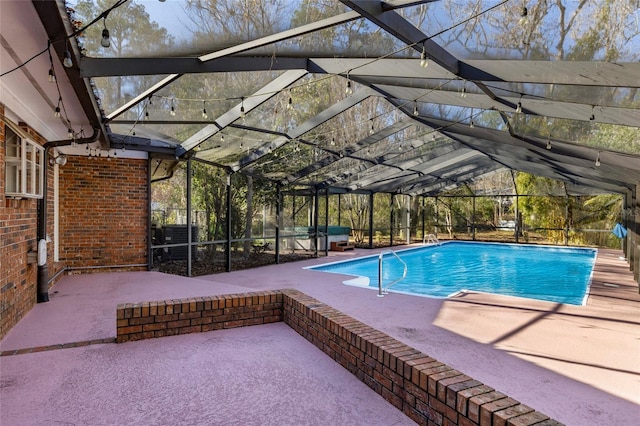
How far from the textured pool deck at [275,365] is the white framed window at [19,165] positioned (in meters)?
1.44

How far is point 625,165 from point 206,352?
7478mm

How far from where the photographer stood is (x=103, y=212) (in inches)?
288

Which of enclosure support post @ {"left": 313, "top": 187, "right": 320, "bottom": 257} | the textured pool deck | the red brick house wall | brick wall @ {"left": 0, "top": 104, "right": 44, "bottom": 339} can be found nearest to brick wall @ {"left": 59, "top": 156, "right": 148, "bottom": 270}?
the red brick house wall

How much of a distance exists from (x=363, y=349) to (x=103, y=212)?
20.6 ft

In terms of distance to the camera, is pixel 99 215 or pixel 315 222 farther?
pixel 315 222

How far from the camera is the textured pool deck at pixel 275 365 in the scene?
2.43 meters

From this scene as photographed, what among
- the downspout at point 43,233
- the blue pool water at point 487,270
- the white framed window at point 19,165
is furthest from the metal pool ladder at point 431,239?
the white framed window at point 19,165

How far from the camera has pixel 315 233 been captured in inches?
479

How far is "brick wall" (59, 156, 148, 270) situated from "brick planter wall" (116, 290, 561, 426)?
4329 mm

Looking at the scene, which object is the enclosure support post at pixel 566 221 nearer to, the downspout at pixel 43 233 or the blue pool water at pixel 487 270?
the blue pool water at pixel 487 270

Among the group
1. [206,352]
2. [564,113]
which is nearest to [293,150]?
[564,113]

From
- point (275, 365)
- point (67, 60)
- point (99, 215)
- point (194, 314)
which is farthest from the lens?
point (99, 215)

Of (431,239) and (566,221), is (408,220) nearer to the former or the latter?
(431,239)

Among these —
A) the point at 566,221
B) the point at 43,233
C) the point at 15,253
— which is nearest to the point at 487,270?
the point at 566,221
